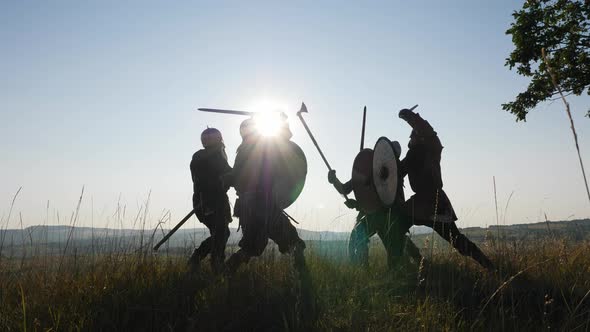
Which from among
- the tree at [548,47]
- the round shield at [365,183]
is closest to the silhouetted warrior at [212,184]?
the round shield at [365,183]

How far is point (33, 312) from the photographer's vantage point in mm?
2611

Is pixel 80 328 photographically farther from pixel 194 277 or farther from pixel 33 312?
pixel 194 277

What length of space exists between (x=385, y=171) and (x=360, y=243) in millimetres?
865

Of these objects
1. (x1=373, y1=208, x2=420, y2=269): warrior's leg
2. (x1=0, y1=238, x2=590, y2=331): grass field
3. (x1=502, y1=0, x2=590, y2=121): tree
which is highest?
(x1=502, y1=0, x2=590, y2=121): tree

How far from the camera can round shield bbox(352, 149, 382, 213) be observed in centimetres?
509

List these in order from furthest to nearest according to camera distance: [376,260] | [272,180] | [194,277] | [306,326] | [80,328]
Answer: [376,260], [272,180], [194,277], [306,326], [80,328]

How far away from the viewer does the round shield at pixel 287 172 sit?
15.6 feet

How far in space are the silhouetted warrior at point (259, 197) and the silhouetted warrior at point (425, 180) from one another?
128 cm

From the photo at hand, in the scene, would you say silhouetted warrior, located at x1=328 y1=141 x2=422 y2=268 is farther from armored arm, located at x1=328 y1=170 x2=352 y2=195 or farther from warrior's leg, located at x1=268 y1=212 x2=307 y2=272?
warrior's leg, located at x1=268 y1=212 x2=307 y2=272

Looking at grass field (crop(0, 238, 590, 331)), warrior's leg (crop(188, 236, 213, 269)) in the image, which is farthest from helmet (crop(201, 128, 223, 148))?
grass field (crop(0, 238, 590, 331))

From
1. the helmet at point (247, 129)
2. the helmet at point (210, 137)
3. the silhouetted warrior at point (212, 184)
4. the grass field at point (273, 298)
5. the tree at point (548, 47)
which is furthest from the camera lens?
the tree at point (548, 47)

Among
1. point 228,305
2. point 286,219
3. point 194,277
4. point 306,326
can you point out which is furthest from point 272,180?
point 306,326

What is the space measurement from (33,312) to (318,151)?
3863 mm

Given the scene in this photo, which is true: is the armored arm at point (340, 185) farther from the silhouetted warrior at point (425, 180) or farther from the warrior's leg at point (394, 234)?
the silhouetted warrior at point (425, 180)
